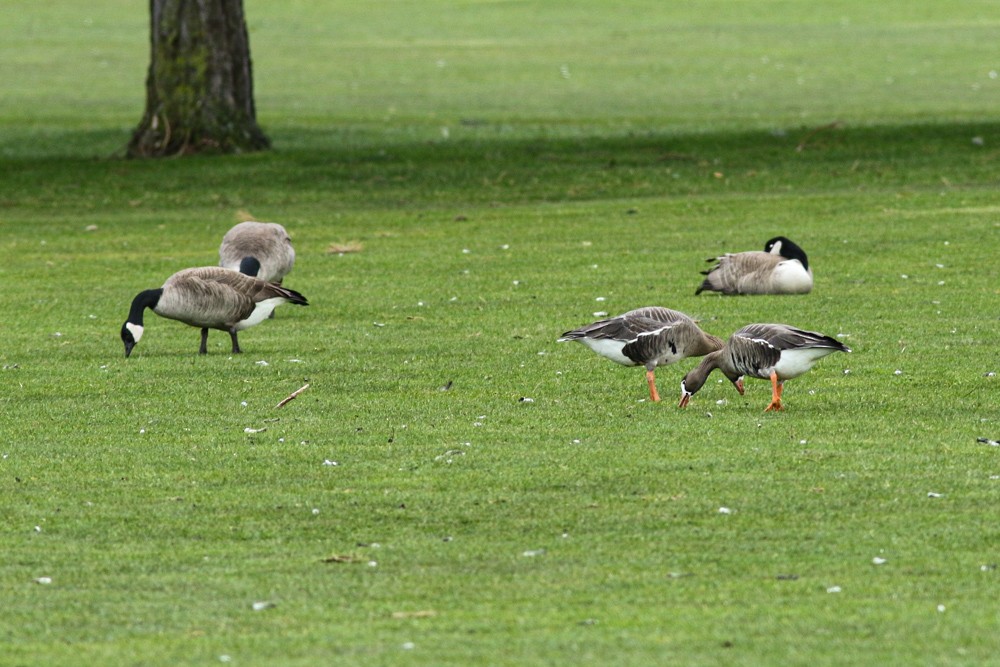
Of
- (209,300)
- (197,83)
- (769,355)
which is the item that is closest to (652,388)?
(769,355)

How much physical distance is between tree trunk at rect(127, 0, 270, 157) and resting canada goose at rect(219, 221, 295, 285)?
1403 cm

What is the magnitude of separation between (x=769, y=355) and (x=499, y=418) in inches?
81.1

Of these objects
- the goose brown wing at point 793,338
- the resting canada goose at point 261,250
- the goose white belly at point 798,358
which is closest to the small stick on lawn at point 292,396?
the goose brown wing at point 793,338

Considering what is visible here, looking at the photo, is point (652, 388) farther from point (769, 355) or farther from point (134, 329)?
point (134, 329)

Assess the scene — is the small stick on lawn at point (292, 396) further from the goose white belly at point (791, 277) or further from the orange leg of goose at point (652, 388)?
the goose white belly at point (791, 277)

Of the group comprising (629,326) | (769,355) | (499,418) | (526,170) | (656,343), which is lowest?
(526,170)

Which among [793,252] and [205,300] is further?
[793,252]

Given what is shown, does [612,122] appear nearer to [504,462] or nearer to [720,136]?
[720,136]

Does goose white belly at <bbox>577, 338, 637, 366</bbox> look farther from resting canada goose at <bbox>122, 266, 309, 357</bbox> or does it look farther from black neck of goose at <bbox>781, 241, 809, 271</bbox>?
black neck of goose at <bbox>781, 241, 809, 271</bbox>

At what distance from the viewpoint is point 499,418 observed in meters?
12.0

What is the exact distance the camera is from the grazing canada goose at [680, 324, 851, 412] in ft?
37.6

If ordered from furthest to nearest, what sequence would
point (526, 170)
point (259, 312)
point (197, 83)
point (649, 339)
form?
point (197, 83) < point (526, 170) < point (259, 312) < point (649, 339)

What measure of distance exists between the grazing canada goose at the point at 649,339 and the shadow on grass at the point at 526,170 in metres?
15.8

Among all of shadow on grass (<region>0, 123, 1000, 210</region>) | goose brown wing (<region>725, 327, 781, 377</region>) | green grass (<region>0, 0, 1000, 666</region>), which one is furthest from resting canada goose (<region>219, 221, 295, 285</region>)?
shadow on grass (<region>0, 123, 1000, 210</region>)
